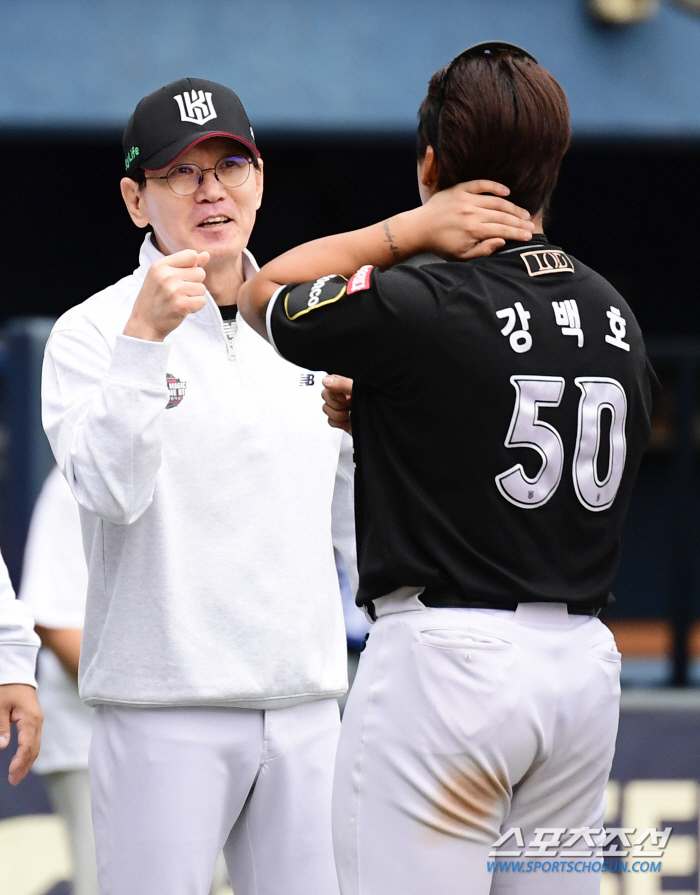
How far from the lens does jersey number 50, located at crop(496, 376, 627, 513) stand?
1.87 metres

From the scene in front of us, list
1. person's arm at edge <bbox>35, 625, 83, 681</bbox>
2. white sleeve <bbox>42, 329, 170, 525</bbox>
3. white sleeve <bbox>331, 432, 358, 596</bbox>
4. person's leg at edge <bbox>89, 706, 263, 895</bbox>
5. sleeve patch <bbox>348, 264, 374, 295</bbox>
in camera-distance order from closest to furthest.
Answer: sleeve patch <bbox>348, 264, 374, 295</bbox> < white sleeve <bbox>42, 329, 170, 525</bbox> < person's leg at edge <bbox>89, 706, 263, 895</bbox> < white sleeve <bbox>331, 432, 358, 596</bbox> < person's arm at edge <bbox>35, 625, 83, 681</bbox>

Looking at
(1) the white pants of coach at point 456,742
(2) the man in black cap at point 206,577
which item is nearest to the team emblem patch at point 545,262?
(1) the white pants of coach at point 456,742

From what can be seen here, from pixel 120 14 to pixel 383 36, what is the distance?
58.5 inches

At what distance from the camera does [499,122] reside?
189cm

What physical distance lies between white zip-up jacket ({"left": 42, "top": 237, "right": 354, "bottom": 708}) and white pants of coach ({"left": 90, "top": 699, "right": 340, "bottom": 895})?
2.1 inches

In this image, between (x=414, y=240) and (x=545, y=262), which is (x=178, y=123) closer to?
(x=414, y=240)

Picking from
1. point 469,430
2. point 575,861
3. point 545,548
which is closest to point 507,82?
point 469,430

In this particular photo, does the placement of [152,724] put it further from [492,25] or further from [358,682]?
[492,25]

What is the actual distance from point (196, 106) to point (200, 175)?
125mm

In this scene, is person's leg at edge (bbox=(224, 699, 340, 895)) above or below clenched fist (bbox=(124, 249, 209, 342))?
below

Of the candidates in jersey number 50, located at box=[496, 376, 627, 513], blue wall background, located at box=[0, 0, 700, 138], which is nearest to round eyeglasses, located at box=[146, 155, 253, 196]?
jersey number 50, located at box=[496, 376, 627, 513]

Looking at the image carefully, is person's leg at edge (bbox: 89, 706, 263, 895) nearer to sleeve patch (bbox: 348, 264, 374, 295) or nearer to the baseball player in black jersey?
the baseball player in black jersey

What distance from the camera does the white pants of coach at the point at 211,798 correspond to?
2293 mm

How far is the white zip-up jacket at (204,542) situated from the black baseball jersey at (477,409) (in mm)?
464
